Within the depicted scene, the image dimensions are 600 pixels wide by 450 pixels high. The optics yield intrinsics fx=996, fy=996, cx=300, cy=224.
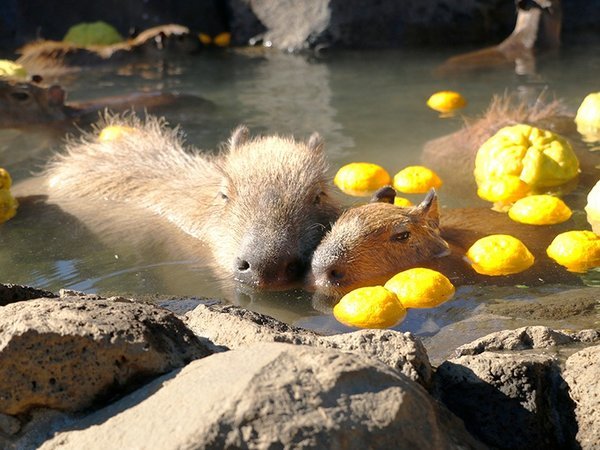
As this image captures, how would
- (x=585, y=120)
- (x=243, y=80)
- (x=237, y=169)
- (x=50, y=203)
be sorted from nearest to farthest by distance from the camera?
(x=237, y=169) < (x=50, y=203) < (x=585, y=120) < (x=243, y=80)

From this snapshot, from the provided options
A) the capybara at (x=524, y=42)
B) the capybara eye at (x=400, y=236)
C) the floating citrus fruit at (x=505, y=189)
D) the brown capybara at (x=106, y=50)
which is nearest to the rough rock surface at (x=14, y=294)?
the capybara eye at (x=400, y=236)

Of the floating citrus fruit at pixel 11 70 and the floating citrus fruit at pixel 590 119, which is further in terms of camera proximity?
the floating citrus fruit at pixel 11 70

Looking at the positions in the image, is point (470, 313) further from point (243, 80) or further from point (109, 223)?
point (243, 80)

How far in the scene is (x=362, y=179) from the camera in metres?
7.69

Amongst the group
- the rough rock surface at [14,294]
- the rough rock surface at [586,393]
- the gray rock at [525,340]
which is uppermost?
the rough rock surface at [14,294]

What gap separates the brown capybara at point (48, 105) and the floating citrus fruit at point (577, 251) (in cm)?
453

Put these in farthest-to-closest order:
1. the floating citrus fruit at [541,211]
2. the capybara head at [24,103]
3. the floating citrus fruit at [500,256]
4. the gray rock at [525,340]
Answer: the capybara head at [24,103] < the floating citrus fruit at [541,211] < the floating citrus fruit at [500,256] < the gray rock at [525,340]

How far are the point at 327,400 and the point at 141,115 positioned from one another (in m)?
7.95

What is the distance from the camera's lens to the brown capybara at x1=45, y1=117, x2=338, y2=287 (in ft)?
18.9

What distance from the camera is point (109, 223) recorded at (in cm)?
745

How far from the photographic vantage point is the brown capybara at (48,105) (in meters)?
9.72

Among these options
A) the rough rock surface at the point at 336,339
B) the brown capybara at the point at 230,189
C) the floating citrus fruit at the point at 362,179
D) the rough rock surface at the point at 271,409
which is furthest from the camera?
the floating citrus fruit at the point at 362,179

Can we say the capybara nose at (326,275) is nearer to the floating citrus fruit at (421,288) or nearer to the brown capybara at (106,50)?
the floating citrus fruit at (421,288)

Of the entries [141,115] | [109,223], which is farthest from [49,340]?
[141,115]
